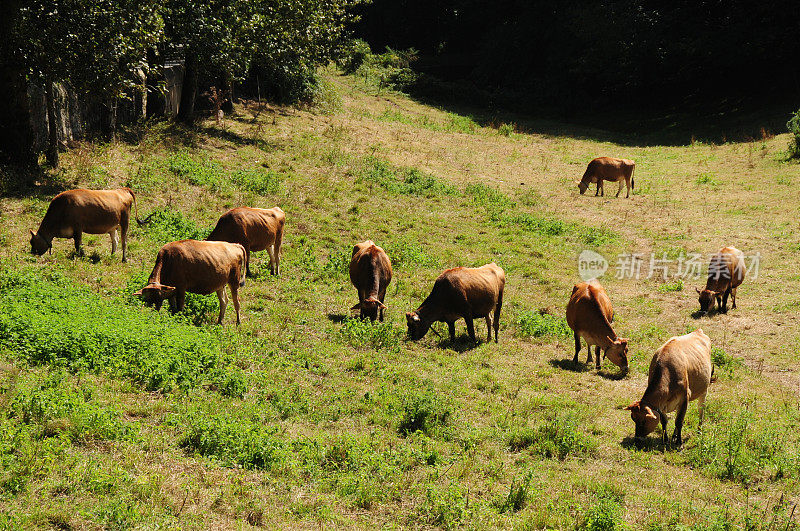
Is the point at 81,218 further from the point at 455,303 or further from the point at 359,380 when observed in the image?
the point at 455,303

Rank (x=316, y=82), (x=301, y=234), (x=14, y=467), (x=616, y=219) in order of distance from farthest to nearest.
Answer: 1. (x=316, y=82)
2. (x=616, y=219)
3. (x=301, y=234)
4. (x=14, y=467)

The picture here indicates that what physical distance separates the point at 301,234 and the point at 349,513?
14.1 m

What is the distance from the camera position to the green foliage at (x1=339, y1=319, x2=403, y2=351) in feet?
45.7

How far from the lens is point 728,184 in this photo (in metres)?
30.0

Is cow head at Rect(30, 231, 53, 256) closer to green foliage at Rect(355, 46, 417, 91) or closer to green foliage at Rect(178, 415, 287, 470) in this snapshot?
green foliage at Rect(178, 415, 287, 470)

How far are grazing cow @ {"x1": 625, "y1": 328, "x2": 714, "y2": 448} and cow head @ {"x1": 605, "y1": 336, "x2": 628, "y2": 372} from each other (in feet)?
6.10

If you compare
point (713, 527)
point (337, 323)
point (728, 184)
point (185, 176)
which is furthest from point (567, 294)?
point (728, 184)

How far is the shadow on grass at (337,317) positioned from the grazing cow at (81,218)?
5.26 meters

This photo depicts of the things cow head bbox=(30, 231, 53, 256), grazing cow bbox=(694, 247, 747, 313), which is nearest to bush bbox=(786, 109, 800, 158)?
grazing cow bbox=(694, 247, 747, 313)

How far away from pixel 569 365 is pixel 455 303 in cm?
270

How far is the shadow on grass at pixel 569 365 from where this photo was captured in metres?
14.1

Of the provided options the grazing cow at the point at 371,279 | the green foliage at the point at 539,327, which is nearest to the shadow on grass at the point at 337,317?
the grazing cow at the point at 371,279

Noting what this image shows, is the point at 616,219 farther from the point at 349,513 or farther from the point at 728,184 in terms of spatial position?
the point at 349,513

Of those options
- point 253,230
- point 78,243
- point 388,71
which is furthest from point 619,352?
point 388,71
